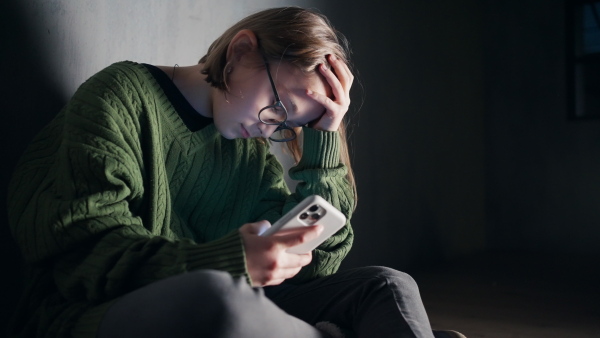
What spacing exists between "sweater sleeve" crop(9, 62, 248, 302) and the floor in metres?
1.25

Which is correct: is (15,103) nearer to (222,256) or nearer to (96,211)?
(96,211)

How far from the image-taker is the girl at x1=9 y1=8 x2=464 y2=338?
970mm

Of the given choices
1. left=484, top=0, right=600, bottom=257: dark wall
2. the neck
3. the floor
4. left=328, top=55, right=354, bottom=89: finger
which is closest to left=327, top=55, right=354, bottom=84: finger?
left=328, top=55, right=354, bottom=89: finger

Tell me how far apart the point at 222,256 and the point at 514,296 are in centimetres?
193

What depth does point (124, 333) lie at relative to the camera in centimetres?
94

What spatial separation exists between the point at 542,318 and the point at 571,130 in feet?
6.65

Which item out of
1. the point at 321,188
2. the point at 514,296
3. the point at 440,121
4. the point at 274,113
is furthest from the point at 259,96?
the point at 440,121

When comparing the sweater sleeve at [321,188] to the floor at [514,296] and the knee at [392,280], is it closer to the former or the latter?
the knee at [392,280]

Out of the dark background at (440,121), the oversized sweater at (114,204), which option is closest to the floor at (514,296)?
the dark background at (440,121)

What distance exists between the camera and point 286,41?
127 cm

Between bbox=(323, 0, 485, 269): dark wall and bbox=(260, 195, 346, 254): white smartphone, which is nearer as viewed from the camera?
bbox=(260, 195, 346, 254): white smartphone

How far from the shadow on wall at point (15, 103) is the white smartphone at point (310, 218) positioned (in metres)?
0.58

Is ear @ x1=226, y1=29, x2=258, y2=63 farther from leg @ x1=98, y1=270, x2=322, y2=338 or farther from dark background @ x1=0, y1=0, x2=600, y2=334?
leg @ x1=98, y1=270, x2=322, y2=338

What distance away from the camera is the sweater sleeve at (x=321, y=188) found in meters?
1.39
